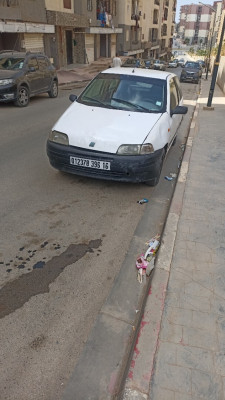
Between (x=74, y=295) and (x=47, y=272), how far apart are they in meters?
0.44

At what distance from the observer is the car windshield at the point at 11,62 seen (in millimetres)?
11634

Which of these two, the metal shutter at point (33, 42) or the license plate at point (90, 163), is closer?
the license plate at point (90, 163)

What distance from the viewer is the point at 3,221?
4141 millimetres

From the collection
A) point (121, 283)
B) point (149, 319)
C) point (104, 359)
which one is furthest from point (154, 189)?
point (104, 359)

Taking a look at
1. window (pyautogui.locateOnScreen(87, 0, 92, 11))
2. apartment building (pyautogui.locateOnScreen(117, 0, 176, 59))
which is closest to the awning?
window (pyautogui.locateOnScreen(87, 0, 92, 11))

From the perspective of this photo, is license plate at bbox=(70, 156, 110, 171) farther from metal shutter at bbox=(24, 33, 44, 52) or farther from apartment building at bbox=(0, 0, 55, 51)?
metal shutter at bbox=(24, 33, 44, 52)

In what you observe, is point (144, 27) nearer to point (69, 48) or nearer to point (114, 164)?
point (69, 48)

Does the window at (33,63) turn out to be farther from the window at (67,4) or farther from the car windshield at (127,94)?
the window at (67,4)

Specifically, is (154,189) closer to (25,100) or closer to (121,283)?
(121,283)

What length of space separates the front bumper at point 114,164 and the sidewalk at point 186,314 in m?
0.67

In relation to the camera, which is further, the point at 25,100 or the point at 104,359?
the point at 25,100

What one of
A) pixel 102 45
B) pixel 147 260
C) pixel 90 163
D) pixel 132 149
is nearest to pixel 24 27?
pixel 90 163

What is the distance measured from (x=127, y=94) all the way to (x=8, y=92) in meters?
6.81

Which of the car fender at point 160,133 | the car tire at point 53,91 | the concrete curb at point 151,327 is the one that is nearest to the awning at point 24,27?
the car tire at point 53,91
